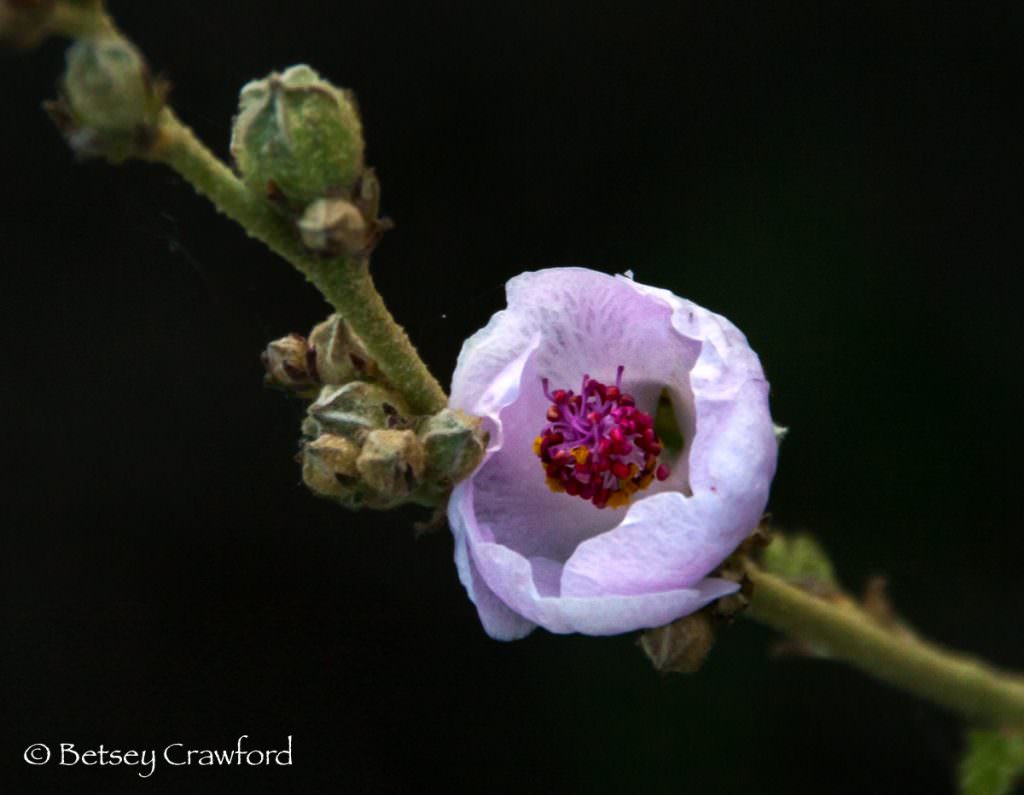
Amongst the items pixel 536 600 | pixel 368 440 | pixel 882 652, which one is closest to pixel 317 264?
pixel 368 440

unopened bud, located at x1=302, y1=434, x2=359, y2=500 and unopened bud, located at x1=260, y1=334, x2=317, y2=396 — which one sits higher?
unopened bud, located at x1=260, y1=334, x2=317, y2=396

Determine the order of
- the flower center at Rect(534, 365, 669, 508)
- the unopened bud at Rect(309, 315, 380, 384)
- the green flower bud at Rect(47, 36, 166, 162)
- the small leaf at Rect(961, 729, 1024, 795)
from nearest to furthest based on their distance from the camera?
the green flower bud at Rect(47, 36, 166, 162) → the unopened bud at Rect(309, 315, 380, 384) → the flower center at Rect(534, 365, 669, 508) → the small leaf at Rect(961, 729, 1024, 795)

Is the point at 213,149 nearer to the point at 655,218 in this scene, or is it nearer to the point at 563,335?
the point at 655,218

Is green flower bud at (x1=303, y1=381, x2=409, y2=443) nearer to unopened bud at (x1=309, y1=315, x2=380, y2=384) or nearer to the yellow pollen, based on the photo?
unopened bud at (x1=309, y1=315, x2=380, y2=384)

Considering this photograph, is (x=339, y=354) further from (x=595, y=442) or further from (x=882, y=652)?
(x=882, y=652)

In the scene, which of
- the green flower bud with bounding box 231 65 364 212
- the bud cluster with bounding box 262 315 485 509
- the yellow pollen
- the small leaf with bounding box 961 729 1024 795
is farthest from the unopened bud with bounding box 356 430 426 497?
the small leaf with bounding box 961 729 1024 795

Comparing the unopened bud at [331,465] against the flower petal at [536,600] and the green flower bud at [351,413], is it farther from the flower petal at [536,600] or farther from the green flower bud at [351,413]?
the flower petal at [536,600]

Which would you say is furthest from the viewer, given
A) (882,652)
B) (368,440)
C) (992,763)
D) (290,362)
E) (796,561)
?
(796,561)

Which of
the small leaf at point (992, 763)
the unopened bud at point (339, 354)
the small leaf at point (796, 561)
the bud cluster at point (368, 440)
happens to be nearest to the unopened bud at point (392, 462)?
the bud cluster at point (368, 440)
